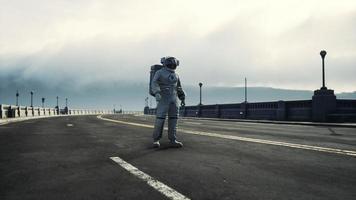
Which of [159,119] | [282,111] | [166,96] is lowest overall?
[282,111]

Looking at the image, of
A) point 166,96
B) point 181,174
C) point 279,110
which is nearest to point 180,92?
point 166,96

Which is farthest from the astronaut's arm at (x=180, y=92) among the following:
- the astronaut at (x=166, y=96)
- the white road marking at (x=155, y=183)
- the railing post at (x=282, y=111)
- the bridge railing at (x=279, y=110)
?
the railing post at (x=282, y=111)

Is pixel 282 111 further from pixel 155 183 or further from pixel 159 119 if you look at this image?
pixel 155 183

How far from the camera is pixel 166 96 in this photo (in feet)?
24.2

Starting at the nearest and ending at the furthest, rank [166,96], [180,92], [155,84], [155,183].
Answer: [155,183], [155,84], [166,96], [180,92]

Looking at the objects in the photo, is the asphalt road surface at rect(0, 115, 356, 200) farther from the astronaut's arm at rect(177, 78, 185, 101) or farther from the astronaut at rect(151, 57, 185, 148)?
the astronaut's arm at rect(177, 78, 185, 101)

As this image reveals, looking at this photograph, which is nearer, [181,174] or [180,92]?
[181,174]

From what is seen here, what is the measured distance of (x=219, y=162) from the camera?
512 cm

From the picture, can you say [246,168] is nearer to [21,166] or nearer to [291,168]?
[291,168]

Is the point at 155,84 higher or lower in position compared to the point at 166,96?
higher

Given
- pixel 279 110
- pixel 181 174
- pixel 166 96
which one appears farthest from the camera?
pixel 279 110

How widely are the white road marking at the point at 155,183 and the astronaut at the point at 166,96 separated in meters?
2.33

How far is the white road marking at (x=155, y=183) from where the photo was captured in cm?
323

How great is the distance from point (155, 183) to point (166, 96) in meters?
3.76
